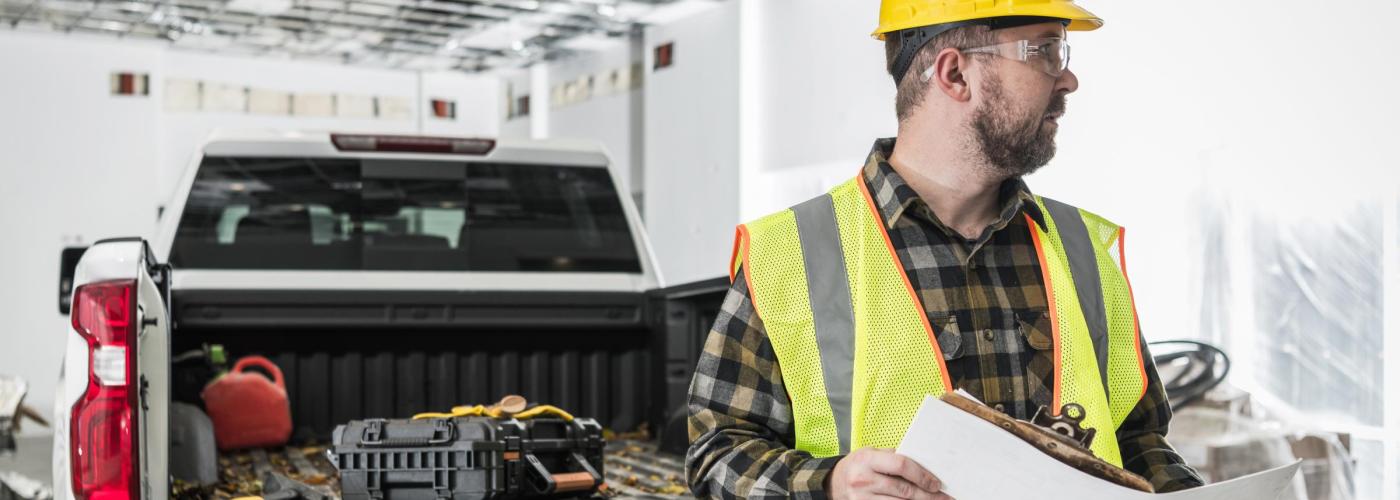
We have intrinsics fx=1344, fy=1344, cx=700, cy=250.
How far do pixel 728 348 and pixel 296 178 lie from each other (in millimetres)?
2458

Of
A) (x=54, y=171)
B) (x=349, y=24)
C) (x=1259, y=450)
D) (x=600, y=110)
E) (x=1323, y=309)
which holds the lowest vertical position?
(x=1259, y=450)

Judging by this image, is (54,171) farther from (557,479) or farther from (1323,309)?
(557,479)

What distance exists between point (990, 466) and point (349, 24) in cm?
1518

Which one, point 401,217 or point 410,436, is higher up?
point 401,217

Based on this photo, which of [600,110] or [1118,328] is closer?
[1118,328]

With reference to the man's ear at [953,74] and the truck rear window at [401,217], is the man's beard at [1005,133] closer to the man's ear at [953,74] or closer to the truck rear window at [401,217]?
the man's ear at [953,74]

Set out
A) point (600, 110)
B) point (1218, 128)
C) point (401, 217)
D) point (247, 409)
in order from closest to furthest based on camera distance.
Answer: point (247, 409) → point (401, 217) → point (1218, 128) → point (600, 110)

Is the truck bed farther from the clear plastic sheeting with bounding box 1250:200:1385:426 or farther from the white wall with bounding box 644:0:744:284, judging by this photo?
the white wall with bounding box 644:0:744:284

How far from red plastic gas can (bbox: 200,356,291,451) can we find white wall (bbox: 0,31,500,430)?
10.8 meters

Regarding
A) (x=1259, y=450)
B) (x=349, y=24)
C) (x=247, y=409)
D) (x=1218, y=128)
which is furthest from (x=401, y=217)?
(x=349, y=24)

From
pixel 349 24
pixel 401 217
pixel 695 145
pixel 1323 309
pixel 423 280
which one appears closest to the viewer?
pixel 423 280

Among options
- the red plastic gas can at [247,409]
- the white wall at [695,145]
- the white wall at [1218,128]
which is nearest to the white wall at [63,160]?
the white wall at [695,145]

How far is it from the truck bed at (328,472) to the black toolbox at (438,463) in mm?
127

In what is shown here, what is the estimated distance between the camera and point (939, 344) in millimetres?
1633
